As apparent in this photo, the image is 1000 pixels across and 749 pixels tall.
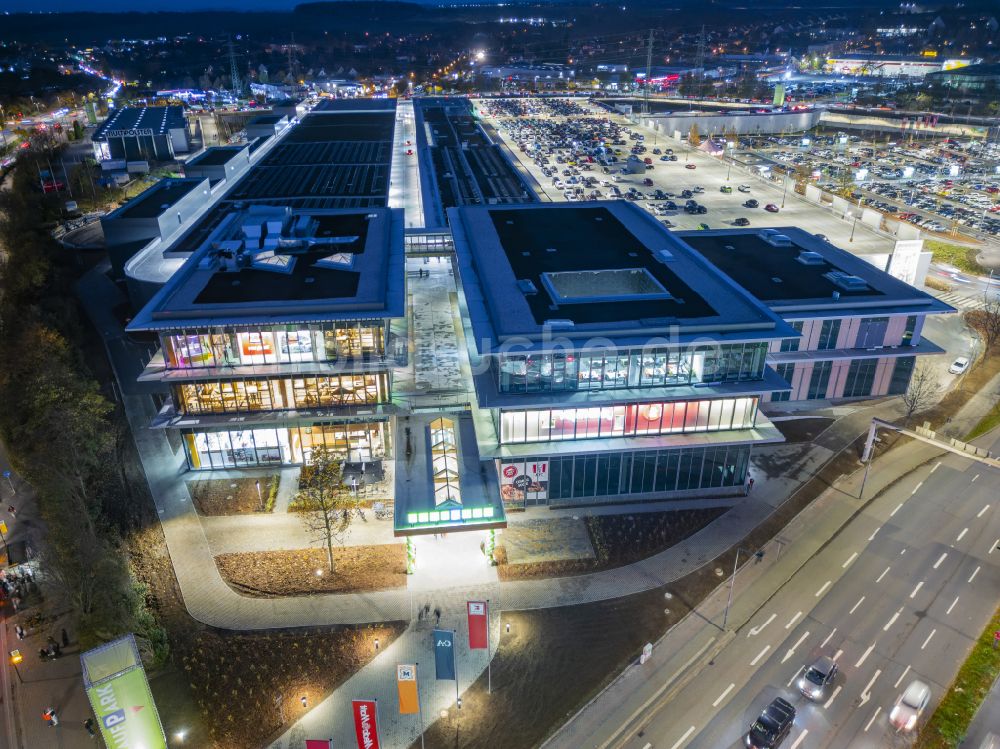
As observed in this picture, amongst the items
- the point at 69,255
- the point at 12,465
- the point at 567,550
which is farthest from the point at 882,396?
the point at 69,255

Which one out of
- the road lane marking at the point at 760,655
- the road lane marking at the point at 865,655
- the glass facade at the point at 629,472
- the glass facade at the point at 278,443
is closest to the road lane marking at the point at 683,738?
the road lane marking at the point at 760,655

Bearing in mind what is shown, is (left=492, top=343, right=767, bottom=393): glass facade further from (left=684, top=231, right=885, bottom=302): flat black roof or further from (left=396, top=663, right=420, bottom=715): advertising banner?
(left=396, top=663, right=420, bottom=715): advertising banner

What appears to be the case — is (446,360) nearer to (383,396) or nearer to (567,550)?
(383,396)

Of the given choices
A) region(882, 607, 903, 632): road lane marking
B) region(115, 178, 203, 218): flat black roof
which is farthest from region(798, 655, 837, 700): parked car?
region(115, 178, 203, 218): flat black roof

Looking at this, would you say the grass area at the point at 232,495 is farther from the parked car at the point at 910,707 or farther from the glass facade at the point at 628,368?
the parked car at the point at 910,707

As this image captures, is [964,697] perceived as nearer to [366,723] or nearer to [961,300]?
[366,723]
